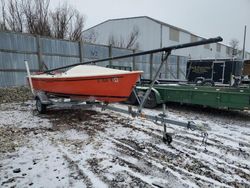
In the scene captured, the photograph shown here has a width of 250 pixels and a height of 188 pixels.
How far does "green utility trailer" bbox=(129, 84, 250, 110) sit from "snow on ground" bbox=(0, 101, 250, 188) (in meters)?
0.59

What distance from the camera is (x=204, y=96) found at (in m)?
6.84

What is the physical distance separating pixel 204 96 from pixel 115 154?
13.4 feet

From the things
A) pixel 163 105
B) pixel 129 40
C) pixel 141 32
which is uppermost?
pixel 141 32

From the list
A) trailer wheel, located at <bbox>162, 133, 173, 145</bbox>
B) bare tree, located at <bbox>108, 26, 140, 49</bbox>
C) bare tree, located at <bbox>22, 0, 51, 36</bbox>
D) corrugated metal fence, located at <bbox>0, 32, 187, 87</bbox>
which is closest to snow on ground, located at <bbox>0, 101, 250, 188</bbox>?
trailer wheel, located at <bbox>162, 133, 173, 145</bbox>

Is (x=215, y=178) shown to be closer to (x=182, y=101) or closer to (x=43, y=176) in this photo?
(x=43, y=176)

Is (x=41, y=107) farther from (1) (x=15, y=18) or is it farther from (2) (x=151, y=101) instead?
(1) (x=15, y=18)

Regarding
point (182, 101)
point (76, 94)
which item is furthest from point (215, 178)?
point (182, 101)

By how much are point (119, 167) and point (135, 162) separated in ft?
0.95

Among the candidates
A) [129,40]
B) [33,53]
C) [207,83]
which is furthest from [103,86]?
[129,40]

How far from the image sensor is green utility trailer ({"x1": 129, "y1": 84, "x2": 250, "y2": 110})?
6.20m

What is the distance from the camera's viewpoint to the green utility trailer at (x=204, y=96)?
244 inches

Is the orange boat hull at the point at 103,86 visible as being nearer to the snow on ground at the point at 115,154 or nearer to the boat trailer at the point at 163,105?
the boat trailer at the point at 163,105

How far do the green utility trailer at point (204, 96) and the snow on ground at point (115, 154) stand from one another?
59 cm

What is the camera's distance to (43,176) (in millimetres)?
3025
